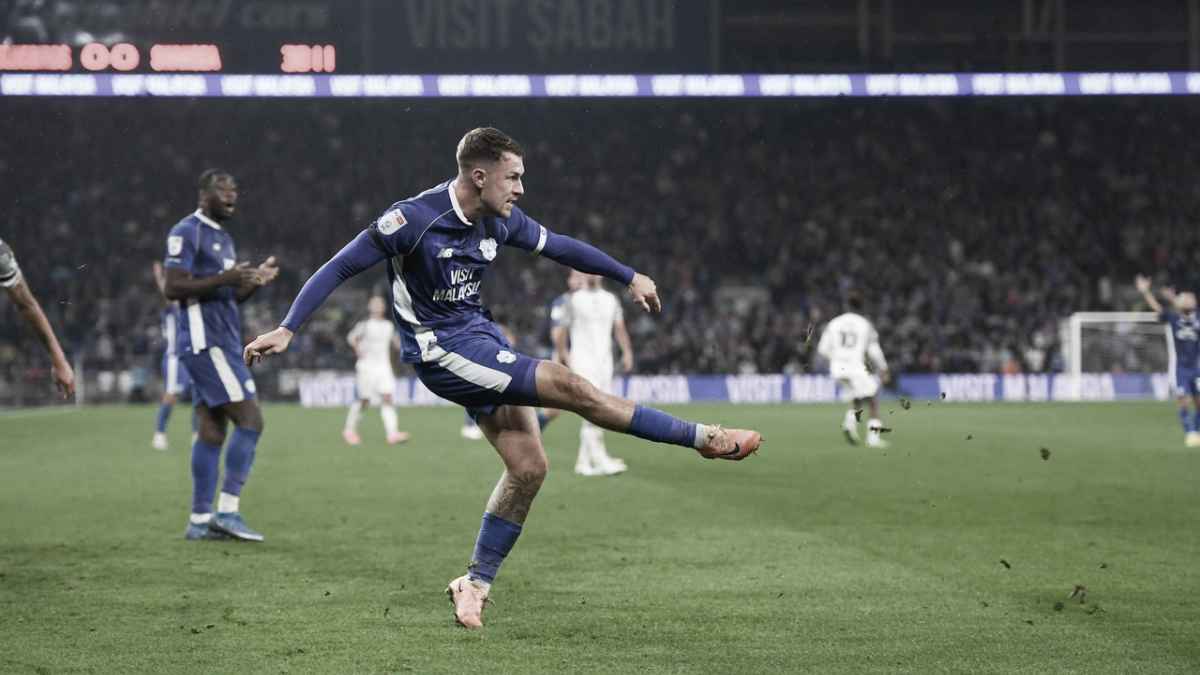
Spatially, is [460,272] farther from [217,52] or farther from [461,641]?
[217,52]

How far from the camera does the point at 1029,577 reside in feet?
23.3

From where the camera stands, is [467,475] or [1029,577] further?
[467,475]

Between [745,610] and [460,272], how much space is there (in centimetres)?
207

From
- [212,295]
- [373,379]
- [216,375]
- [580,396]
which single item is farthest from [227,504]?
[373,379]

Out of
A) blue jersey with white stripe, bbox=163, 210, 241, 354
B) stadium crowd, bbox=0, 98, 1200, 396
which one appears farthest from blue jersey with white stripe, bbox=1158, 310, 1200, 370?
blue jersey with white stripe, bbox=163, 210, 241, 354

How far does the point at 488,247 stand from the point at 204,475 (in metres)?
3.93

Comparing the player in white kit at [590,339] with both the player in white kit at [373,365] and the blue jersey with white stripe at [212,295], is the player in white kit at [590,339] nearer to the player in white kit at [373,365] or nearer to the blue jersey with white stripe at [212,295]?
the blue jersey with white stripe at [212,295]

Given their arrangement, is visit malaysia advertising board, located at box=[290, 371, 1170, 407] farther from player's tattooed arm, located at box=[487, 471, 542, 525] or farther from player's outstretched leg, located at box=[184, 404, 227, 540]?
player's tattooed arm, located at box=[487, 471, 542, 525]

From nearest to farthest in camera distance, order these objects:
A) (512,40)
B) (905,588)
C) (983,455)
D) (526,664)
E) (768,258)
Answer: (526,664), (905,588), (983,455), (512,40), (768,258)

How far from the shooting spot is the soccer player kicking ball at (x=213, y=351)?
344 inches

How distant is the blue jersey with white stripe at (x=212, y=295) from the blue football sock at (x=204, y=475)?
2.29 ft

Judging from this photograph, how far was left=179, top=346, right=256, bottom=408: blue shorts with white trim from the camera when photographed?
8797mm

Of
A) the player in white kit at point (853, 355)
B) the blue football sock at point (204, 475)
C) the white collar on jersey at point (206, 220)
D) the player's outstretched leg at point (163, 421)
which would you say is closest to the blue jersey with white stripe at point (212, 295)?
the white collar on jersey at point (206, 220)

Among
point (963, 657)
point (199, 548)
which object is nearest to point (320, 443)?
point (199, 548)
